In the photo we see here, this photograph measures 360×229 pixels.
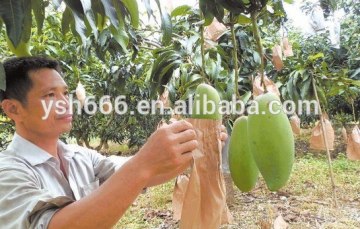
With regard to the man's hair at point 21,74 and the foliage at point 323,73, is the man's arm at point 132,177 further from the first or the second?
the foliage at point 323,73

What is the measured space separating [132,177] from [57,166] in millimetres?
566

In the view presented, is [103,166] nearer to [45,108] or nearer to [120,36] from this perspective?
[45,108]

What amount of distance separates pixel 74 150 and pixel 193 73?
2.06 feet

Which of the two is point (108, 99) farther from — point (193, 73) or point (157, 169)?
point (157, 169)

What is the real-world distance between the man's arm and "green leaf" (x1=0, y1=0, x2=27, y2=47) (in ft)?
0.89

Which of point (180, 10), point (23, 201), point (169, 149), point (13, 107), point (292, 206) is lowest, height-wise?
point (292, 206)

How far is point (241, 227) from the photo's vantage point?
3.02 m

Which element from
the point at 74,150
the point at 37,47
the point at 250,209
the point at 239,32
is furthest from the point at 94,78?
the point at 74,150

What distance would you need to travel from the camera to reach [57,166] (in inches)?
46.0

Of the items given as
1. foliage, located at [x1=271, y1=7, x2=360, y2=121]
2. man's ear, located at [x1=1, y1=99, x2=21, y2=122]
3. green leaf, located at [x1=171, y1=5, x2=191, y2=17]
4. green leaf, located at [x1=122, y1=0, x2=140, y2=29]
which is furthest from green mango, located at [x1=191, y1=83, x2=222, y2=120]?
foliage, located at [x1=271, y1=7, x2=360, y2=121]

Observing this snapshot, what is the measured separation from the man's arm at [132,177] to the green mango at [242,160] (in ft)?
0.26

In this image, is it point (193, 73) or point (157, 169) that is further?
point (193, 73)

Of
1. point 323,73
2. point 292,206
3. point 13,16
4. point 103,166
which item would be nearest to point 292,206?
point 292,206

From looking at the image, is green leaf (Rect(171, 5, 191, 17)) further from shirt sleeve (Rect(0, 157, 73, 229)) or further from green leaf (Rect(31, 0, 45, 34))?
shirt sleeve (Rect(0, 157, 73, 229))
